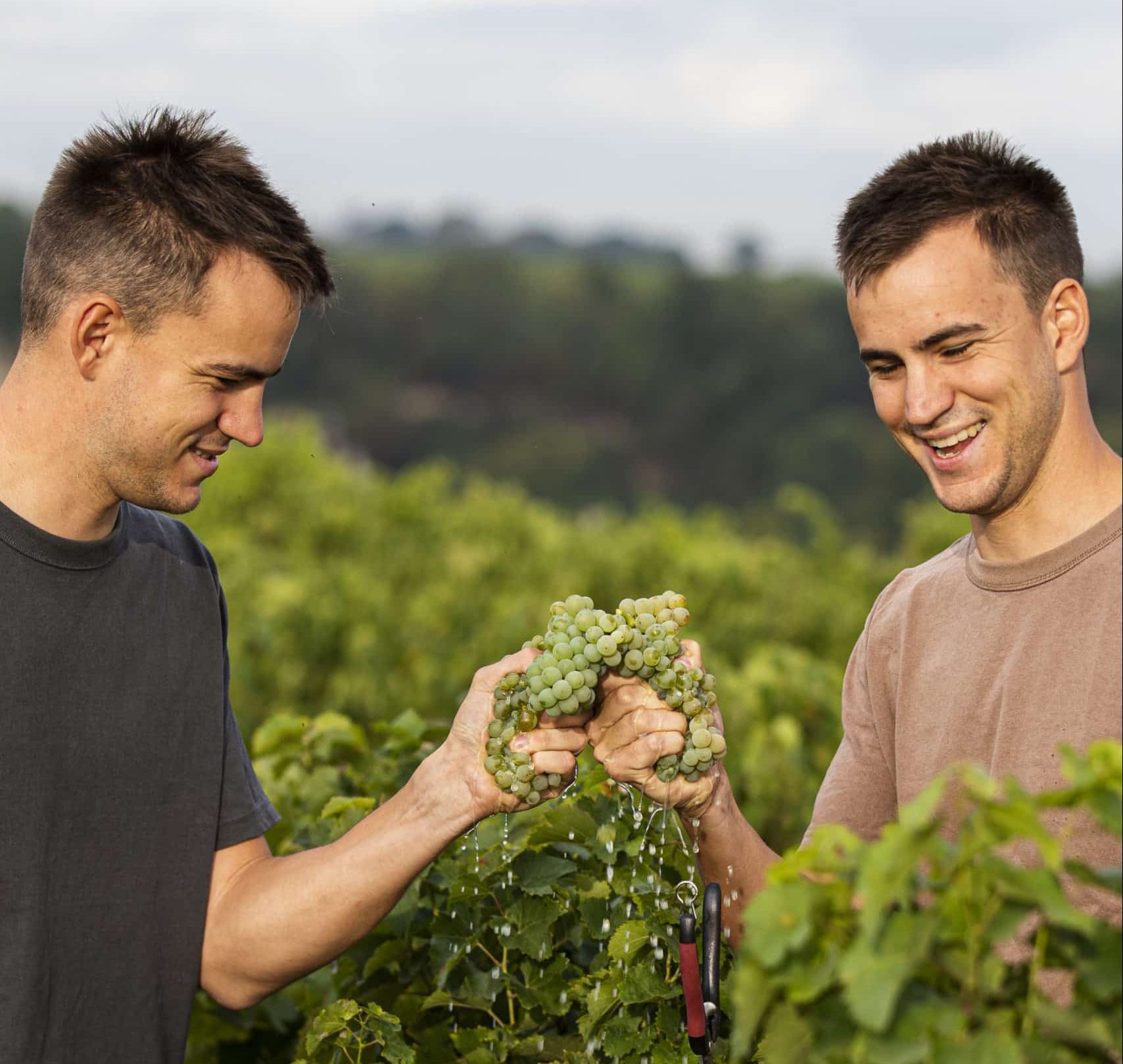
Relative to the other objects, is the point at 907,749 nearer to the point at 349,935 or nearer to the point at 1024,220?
the point at 1024,220

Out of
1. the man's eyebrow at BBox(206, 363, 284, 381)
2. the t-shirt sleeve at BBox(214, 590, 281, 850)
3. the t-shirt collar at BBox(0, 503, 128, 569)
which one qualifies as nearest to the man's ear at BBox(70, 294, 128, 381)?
the man's eyebrow at BBox(206, 363, 284, 381)

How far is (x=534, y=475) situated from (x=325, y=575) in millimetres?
42706

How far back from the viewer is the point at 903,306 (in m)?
2.30

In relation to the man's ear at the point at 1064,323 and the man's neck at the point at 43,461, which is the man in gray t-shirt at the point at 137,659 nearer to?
the man's neck at the point at 43,461

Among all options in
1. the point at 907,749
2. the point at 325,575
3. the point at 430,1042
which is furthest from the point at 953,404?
the point at 325,575

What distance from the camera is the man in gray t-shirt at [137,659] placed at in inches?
99.8

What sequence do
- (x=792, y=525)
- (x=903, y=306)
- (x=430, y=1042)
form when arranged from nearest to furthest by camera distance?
1. (x=903, y=306)
2. (x=430, y=1042)
3. (x=792, y=525)

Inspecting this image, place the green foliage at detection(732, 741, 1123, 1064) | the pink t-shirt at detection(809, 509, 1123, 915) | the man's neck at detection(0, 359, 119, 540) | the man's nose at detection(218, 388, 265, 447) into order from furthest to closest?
the man's nose at detection(218, 388, 265, 447)
the man's neck at detection(0, 359, 119, 540)
the pink t-shirt at detection(809, 509, 1123, 915)
the green foliage at detection(732, 741, 1123, 1064)

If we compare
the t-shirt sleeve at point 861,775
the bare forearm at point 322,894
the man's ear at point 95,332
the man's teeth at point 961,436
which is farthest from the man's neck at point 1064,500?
the man's ear at point 95,332

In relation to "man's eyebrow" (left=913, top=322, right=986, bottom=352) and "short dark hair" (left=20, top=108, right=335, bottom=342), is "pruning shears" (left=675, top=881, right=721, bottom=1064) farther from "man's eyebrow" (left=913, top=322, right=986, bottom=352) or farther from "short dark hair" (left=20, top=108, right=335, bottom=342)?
"short dark hair" (left=20, top=108, right=335, bottom=342)

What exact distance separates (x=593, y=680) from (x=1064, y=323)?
103 centimetres

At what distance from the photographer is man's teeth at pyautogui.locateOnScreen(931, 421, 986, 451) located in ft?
7.61

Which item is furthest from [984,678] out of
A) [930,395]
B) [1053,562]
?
[930,395]

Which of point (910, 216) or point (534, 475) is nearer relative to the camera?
point (910, 216)
